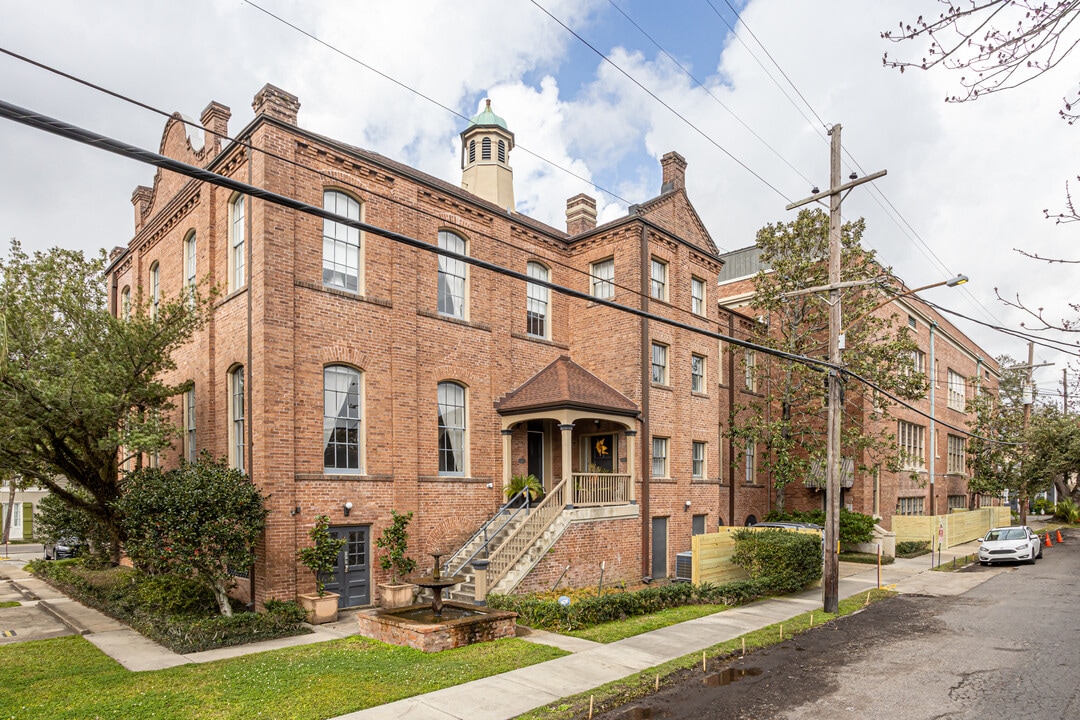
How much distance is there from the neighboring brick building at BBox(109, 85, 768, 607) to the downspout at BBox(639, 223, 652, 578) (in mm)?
66

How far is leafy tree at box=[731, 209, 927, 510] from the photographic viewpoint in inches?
960

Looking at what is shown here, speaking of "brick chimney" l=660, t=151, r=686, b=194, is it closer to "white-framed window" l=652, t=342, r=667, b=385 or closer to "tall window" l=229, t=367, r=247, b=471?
"white-framed window" l=652, t=342, r=667, b=385

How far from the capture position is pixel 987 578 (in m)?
22.4

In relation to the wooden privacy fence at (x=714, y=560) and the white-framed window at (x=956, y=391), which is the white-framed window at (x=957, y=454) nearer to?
the white-framed window at (x=956, y=391)

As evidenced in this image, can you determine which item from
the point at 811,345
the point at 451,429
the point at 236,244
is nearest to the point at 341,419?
the point at 451,429

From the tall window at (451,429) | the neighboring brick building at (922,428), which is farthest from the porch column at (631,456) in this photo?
the neighboring brick building at (922,428)

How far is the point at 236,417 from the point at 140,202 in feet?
36.3

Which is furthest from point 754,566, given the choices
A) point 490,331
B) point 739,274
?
point 739,274

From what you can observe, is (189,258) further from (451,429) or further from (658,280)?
(658,280)

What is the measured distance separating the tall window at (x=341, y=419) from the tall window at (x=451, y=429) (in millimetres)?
2473

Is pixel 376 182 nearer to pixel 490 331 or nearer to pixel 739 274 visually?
pixel 490 331

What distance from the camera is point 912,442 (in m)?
35.4

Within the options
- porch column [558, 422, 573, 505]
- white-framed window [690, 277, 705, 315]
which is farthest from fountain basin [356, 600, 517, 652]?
white-framed window [690, 277, 705, 315]

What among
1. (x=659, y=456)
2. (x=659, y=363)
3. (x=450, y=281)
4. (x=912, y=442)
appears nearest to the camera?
(x=450, y=281)
